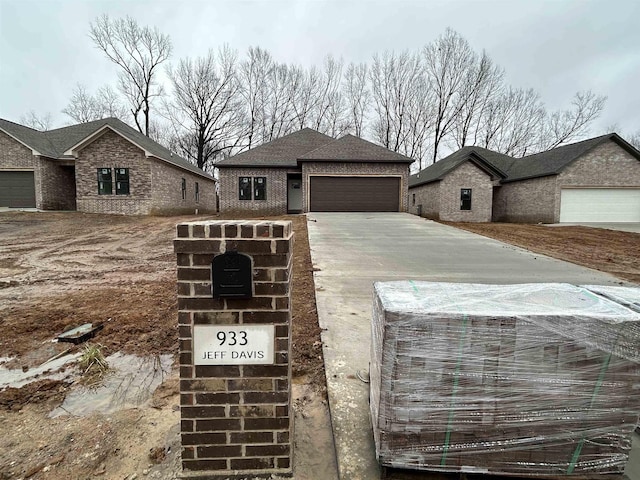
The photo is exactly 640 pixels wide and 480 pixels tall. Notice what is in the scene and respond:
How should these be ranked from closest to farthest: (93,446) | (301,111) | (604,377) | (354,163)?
(604,377)
(93,446)
(354,163)
(301,111)

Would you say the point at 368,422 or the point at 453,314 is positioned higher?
the point at 453,314

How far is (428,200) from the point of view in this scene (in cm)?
2228

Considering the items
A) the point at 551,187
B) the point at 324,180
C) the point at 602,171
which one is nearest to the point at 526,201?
the point at 551,187

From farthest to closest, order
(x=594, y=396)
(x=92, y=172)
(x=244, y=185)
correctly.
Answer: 1. (x=244, y=185)
2. (x=92, y=172)
3. (x=594, y=396)

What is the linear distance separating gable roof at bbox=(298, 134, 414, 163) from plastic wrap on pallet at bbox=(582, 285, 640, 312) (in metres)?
17.5

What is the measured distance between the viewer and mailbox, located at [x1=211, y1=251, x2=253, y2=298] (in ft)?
5.47

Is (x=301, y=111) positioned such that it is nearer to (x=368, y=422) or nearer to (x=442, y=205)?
(x=442, y=205)

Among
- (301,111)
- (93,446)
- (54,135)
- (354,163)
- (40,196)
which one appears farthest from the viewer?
(301,111)

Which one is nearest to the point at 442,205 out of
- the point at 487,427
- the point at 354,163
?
the point at 354,163

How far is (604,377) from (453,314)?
2.63ft

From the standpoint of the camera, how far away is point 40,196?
1775 centimetres

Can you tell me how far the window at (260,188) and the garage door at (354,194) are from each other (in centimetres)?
321

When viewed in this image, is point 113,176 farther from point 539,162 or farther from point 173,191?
point 539,162

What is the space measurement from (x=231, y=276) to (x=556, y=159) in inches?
937
